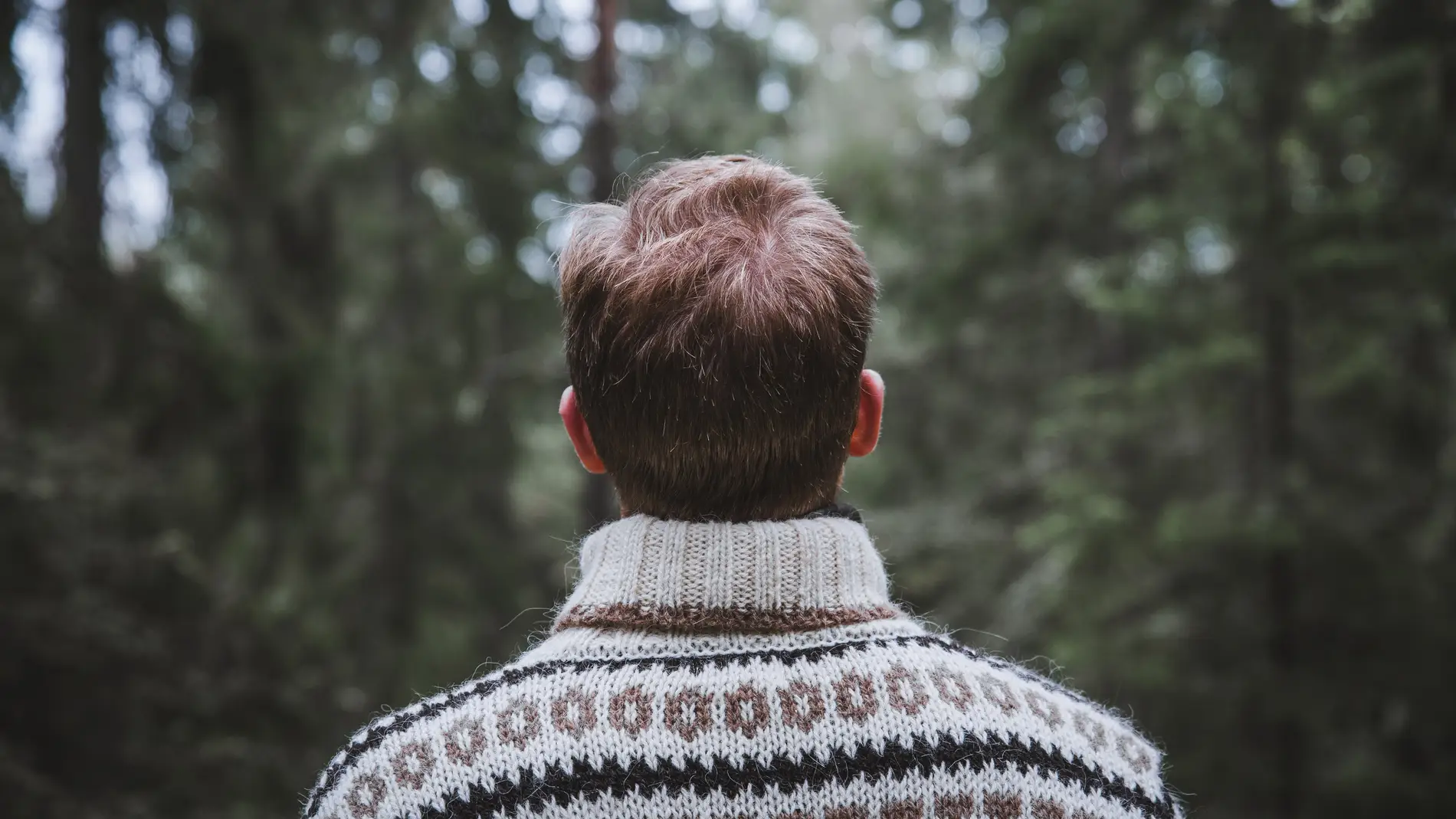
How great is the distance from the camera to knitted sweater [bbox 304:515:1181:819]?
1.17 metres

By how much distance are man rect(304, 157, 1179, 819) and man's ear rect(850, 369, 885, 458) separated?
0.06 m

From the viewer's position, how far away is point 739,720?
1187 mm

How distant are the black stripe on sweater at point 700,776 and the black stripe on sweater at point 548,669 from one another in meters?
0.11

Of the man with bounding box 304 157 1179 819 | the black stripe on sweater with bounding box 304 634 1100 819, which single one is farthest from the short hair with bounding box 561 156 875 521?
the black stripe on sweater with bounding box 304 634 1100 819

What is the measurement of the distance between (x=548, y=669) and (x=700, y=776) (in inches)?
9.4

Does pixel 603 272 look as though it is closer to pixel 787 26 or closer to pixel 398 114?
pixel 398 114

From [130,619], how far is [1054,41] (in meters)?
5.22

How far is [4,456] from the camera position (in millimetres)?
3156

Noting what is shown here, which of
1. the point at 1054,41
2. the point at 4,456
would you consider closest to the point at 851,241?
the point at 4,456

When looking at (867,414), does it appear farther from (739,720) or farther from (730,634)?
(739,720)

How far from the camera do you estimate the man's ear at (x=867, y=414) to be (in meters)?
1.44

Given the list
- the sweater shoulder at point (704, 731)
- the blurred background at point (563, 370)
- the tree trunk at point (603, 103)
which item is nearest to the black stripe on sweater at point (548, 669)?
the sweater shoulder at point (704, 731)

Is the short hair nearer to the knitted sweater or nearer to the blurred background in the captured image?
the knitted sweater

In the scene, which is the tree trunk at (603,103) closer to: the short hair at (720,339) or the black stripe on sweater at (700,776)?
the short hair at (720,339)
